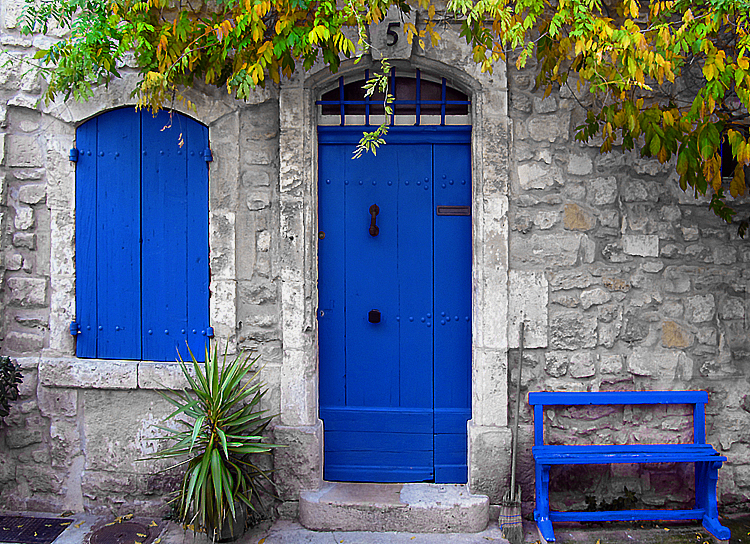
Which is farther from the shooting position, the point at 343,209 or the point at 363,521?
the point at 343,209

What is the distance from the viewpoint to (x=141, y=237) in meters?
3.54

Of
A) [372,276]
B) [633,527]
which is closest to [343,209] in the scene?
[372,276]

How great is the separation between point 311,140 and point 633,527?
9.92 feet

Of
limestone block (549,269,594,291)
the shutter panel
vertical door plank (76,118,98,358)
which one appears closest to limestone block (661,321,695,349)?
limestone block (549,269,594,291)

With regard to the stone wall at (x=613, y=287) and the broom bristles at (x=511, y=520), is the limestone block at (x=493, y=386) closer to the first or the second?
the stone wall at (x=613, y=287)

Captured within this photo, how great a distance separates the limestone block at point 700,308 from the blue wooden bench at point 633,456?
45 centimetres

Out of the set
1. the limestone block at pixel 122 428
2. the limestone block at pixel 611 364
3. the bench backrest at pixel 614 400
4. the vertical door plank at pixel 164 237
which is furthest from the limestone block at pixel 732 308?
the limestone block at pixel 122 428

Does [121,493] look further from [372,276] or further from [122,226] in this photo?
[372,276]

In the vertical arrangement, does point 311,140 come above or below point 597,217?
above

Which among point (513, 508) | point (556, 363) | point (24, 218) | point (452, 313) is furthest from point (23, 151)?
point (513, 508)

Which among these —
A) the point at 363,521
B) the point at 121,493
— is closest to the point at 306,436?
the point at 363,521

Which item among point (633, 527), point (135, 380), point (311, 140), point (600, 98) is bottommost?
point (633, 527)

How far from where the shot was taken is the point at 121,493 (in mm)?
3537

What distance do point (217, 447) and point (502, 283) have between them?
1882 millimetres
